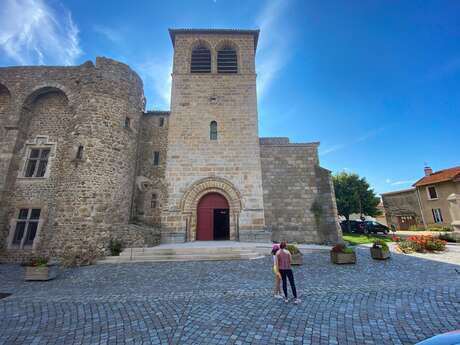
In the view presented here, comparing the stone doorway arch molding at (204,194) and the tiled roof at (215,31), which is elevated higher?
the tiled roof at (215,31)

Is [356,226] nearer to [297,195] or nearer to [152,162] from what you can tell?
[297,195]

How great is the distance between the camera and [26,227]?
9531 millimetres

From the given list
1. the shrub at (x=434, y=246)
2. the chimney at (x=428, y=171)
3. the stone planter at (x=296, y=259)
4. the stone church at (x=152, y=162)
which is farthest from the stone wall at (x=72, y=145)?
the chimney at (x=428, y=171)

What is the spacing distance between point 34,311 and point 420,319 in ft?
24.4

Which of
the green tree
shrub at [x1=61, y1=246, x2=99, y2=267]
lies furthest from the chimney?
shrub at [x1=61, y1=246, x2=99, y2=267]

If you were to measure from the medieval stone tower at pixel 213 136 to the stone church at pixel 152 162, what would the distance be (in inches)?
2.6

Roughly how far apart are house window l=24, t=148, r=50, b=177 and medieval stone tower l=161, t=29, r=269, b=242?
6.26m

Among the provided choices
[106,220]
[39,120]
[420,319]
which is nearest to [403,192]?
[420,319]

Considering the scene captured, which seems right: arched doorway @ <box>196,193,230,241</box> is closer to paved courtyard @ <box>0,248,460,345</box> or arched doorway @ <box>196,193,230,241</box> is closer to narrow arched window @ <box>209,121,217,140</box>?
narrow arched window @ <box>209,121,217,140</box>

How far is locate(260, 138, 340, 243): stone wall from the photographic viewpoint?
1171cm

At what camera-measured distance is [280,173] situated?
41.7 feet

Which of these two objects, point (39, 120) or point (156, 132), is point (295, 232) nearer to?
point (156, 132)

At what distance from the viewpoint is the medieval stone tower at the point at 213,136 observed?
11.4 m

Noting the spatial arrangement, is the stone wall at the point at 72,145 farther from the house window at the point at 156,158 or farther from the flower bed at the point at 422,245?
the flower bed at the point at 422,245
